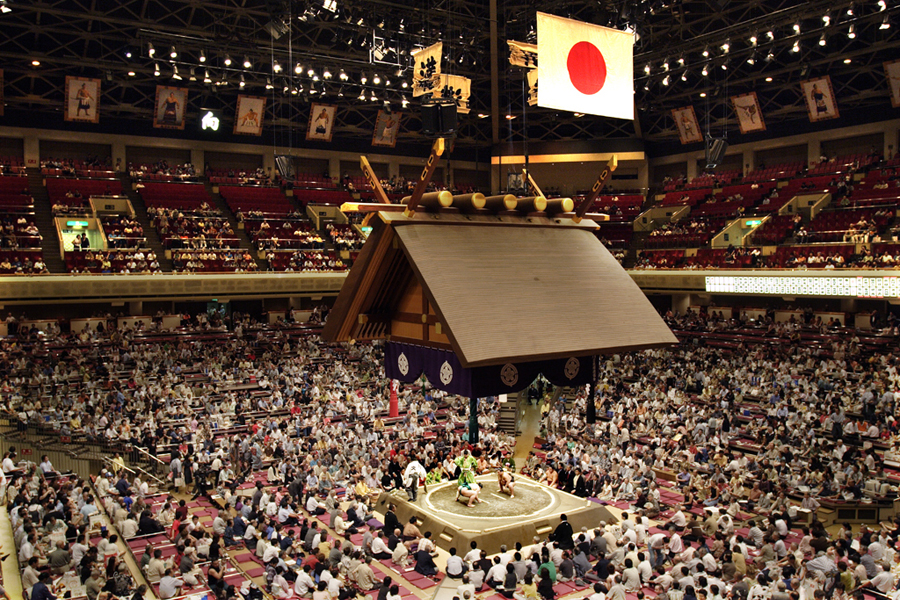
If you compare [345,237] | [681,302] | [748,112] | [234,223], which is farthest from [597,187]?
[748,112]

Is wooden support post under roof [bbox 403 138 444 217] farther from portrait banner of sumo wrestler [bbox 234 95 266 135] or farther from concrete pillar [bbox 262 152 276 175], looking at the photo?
concrete pillar [bbox 262 152 276 175]

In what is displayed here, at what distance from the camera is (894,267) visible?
1786cm

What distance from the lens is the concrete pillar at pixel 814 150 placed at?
26.6m

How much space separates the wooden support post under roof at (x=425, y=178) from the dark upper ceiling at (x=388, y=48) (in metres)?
11.6

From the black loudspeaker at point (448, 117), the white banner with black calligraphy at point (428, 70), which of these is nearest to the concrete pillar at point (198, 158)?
the white banner with black calligraphy at point (428, 70)

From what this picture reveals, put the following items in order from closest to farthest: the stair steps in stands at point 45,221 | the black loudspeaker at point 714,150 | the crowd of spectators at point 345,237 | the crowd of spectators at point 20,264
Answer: the crowd of spectators at point 20,264, the stair steps in stands at point 45,221, the black loudspeaker at point 714,150, the crowd of spectators at point 345,237

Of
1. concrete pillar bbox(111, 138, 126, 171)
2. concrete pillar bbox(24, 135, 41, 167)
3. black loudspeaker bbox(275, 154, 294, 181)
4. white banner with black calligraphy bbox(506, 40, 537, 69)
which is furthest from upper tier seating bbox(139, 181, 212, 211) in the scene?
white banner with black calligraphy bbox(506, 40, 537, 69)

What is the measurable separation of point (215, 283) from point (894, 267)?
18753 millimetres

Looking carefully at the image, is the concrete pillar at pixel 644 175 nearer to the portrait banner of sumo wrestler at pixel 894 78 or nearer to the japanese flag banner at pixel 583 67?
the portrait banner of sumo wrestler at pixel 894 78

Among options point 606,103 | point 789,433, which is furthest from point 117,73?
point 789,433

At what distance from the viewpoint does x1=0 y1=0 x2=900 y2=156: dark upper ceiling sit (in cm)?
1931

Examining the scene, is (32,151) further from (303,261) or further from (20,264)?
(303,261)

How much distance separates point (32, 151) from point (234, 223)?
24.6 ft

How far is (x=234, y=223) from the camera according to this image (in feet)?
83.9
